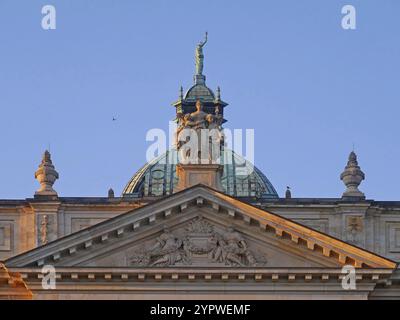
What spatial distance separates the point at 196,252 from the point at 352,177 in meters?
7.54

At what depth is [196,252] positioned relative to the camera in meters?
106

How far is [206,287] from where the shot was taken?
105812 mm

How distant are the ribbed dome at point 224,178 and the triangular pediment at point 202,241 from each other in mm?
24510

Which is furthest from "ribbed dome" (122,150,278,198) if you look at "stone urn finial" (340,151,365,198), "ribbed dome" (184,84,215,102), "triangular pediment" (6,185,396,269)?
"triangular pediment" (6,185,396,269)

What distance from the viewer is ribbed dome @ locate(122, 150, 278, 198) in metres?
132

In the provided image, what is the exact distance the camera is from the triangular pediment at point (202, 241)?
106m

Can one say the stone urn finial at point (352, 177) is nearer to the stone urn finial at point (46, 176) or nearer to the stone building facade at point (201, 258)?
the stone building facade at point (201, 258)

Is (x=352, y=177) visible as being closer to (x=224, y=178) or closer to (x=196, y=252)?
(x=196, y=252)

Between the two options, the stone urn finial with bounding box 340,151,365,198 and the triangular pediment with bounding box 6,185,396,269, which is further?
the stone urn finial with bounding box 340,151,365,198

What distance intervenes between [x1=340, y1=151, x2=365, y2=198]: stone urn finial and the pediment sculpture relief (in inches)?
213

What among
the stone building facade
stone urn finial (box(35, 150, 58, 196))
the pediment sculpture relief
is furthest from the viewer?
stone urn finial (box(35, 150, 58, 196))

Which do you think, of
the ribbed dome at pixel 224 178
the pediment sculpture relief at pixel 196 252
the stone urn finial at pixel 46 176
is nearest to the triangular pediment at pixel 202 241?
the pediment sculpture relief at pixel 196 252

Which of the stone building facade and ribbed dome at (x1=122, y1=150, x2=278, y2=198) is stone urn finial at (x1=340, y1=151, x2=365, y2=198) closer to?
the stone building facade

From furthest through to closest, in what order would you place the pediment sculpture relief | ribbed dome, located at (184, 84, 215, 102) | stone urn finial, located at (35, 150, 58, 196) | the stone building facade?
ribbed dome, located at (184, 84, 215, 102)
stone urn finial, located at (35, 150, 58, 196)
the pediment sculpture relief
the stone building facade
